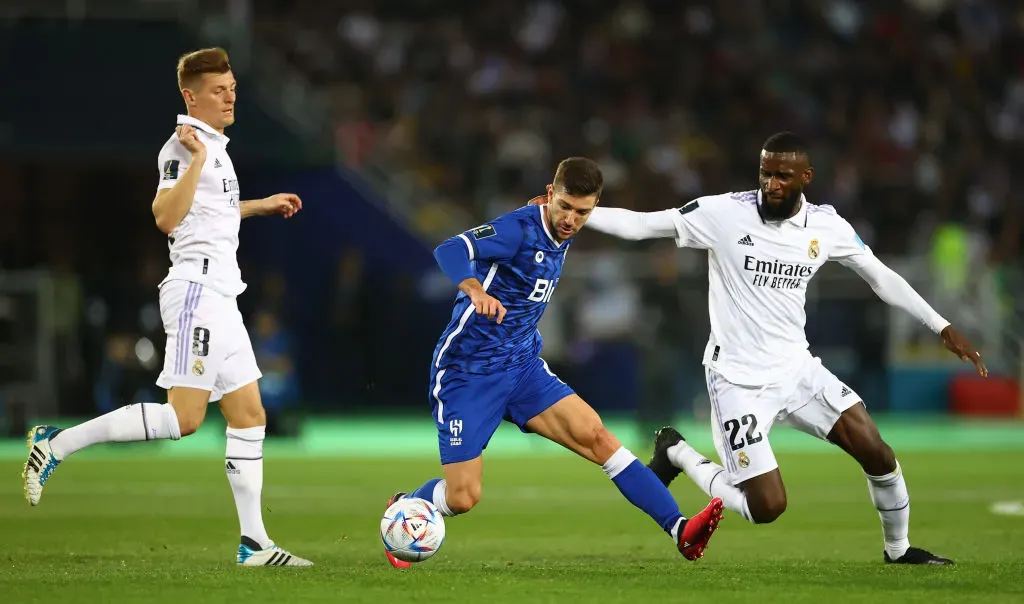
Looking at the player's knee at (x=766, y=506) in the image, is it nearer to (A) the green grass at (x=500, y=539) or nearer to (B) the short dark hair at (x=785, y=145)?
(A) the green grass at (x=500, y=539)

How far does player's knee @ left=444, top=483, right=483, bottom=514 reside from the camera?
805cm

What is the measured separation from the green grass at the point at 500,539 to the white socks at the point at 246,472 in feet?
0.93

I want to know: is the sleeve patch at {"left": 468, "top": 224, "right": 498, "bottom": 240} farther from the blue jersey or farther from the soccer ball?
the soccer ball

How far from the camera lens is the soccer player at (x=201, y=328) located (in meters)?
7.50

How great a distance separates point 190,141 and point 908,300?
388 centimetres

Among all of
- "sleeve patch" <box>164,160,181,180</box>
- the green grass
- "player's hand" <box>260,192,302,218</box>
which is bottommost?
the green grass

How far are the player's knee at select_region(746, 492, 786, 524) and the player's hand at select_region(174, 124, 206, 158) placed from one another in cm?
341

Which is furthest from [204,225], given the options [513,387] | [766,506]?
[766,506]

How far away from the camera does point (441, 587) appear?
6980mm

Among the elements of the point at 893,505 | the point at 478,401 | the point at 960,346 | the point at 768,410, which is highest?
the point at 960,346

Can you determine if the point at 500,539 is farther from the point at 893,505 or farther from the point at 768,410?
the point at 893,505

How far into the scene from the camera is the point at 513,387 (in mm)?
8125

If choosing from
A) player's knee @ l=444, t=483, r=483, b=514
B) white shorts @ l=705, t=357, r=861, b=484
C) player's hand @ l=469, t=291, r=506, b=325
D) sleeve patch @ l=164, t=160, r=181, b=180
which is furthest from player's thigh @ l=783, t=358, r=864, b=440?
sleeve patch @ l=164, t=160, r=181, b=180

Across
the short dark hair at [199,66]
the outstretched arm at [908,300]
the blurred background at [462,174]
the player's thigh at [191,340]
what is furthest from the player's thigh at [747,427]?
the blurred background at [462,174]
